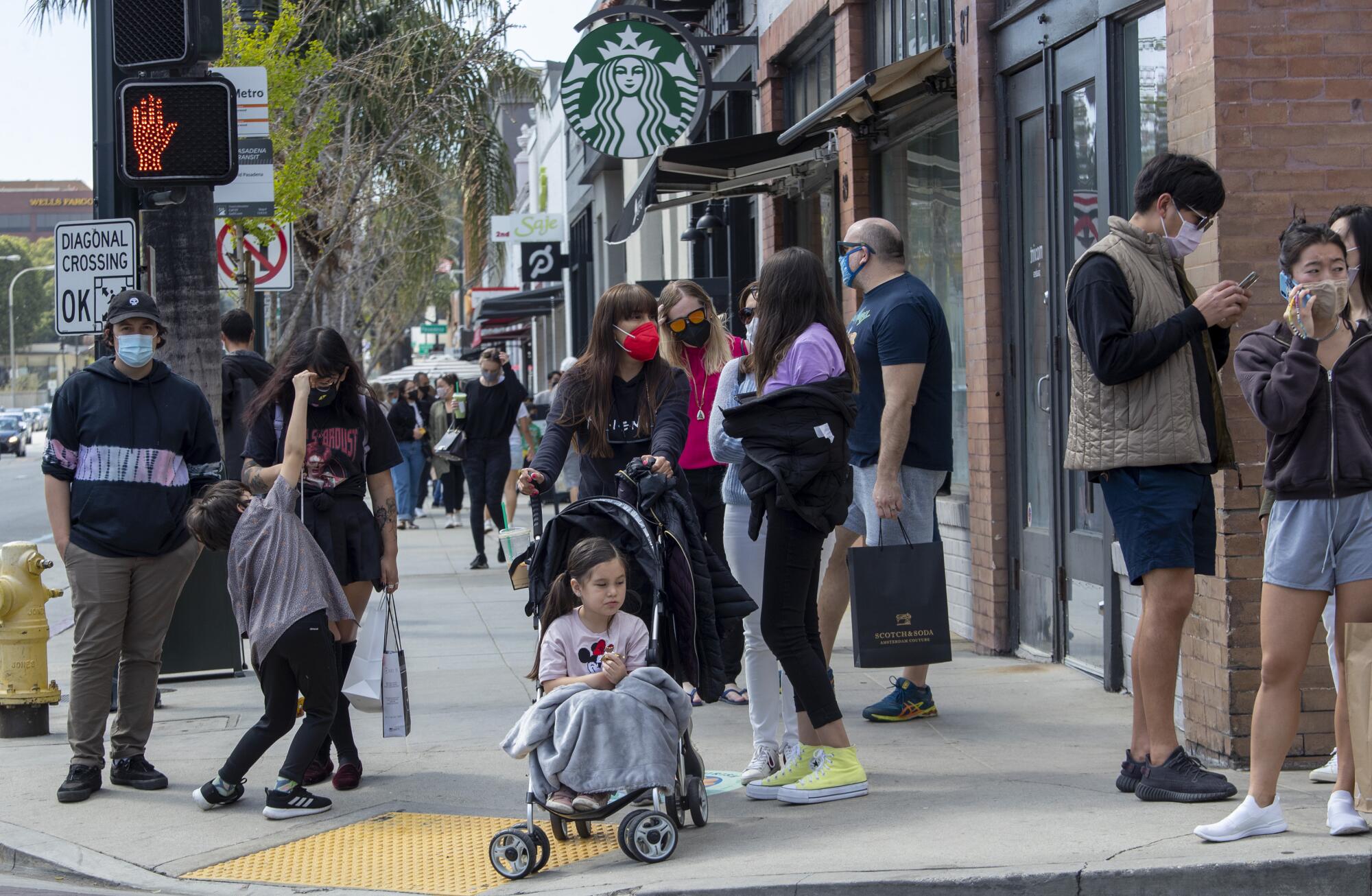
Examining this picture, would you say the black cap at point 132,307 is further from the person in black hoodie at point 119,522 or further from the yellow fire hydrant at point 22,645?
the yellow fire hydrant at point 22,645

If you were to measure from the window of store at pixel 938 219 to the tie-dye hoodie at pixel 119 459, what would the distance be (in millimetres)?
4639

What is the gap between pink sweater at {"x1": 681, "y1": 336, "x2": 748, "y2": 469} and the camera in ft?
23.1

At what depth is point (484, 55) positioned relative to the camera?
23078mm

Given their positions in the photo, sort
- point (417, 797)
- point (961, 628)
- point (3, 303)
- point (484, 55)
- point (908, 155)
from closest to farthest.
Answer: point (417, 797)
point (961, 628)
point (908, 155)
point (484, 55)
point (3, 303)

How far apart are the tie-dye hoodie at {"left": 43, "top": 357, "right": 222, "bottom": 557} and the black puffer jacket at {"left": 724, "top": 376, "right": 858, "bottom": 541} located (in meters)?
2.43

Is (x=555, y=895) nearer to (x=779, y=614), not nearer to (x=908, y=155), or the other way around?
(x=779, y=614)

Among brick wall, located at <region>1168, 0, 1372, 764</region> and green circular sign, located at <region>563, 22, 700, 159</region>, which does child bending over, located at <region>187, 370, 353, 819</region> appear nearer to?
brick wall, located at <region>1168, 0, 1372, 764</region>

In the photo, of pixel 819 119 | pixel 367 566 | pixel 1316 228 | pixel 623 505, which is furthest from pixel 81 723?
pixel 819 119

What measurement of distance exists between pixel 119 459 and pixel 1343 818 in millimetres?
4665

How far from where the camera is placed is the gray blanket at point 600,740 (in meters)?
4.99

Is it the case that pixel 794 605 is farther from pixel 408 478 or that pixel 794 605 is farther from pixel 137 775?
pixel 408 478

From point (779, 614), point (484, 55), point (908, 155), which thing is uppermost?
point (484, 55)

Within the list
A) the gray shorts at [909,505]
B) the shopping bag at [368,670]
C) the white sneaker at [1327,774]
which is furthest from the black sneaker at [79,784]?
A: the white sneaker at [1327,774]

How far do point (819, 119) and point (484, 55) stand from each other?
47.0ft
